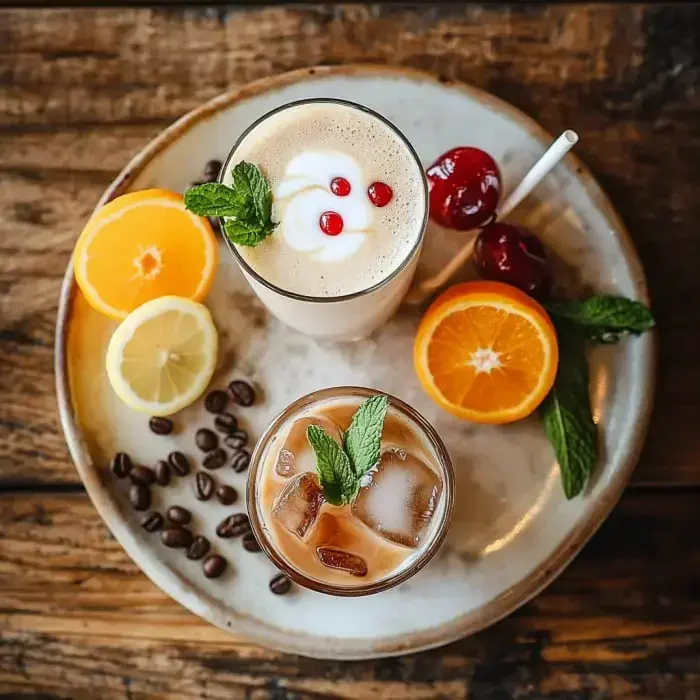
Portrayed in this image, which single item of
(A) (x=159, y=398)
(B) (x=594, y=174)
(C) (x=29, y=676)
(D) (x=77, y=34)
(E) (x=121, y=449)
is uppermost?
(D) (x=77, y=34)

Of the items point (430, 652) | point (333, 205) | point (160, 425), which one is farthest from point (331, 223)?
point (430, 652)

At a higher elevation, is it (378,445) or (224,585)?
(378,445)

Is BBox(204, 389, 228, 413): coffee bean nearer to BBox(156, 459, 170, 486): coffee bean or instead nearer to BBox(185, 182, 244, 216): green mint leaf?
BBox(156, 459, 170, 486): coffee bean

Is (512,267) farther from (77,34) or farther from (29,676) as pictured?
(29,676)

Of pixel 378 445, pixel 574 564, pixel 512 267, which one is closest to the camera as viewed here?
pixel 378 445

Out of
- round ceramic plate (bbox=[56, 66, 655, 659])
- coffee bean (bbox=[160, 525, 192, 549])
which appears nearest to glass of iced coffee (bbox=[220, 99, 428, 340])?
round ceramic plate (bbox=[56, 66, 655, 659])

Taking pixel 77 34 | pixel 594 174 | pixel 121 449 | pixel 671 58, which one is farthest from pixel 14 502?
pixel 671 58

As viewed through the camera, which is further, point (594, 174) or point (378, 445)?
point (594, 174)

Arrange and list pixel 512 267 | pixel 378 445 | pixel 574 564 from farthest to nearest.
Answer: pixel 574 564
pixel 512 267
pixel 378 445
